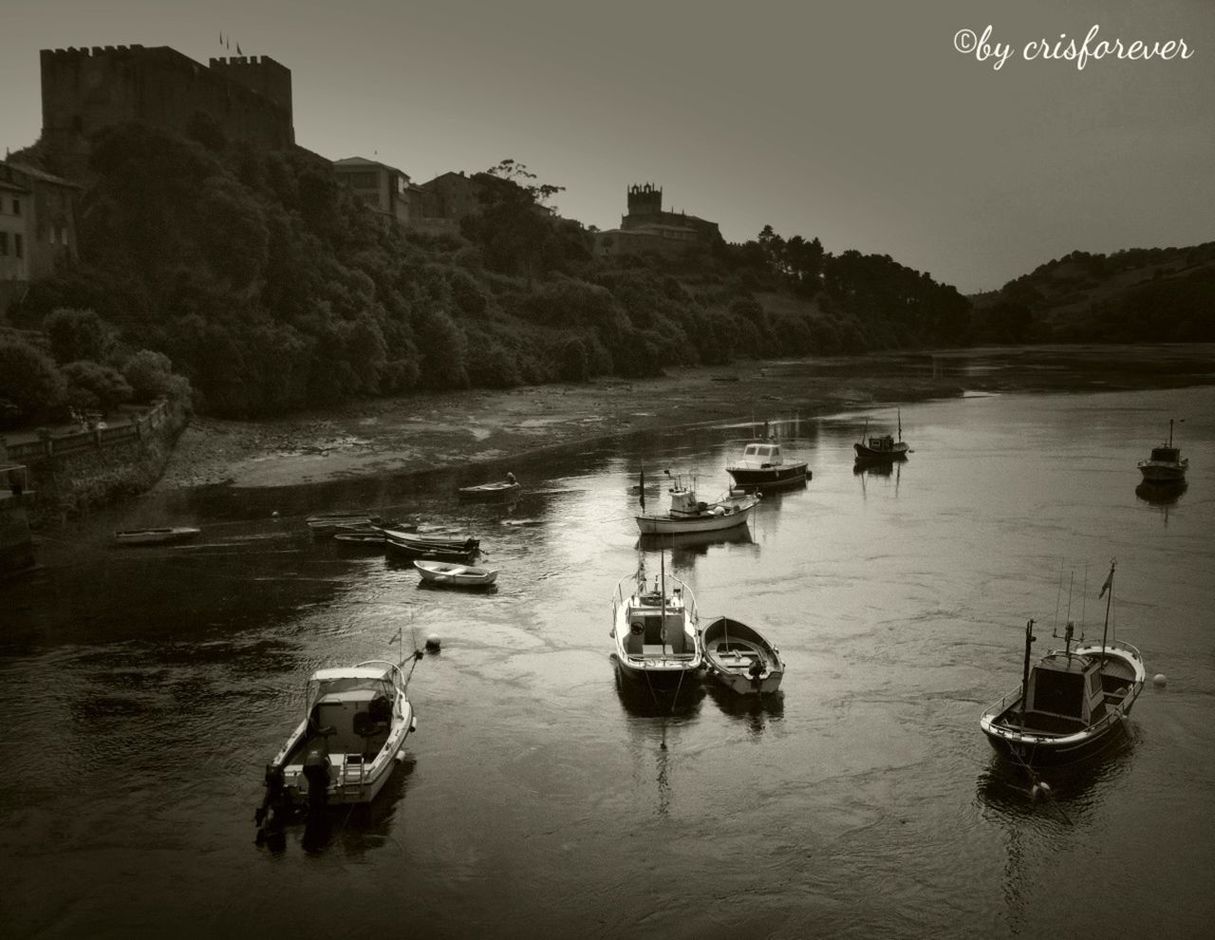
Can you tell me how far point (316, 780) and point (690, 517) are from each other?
1139 inches

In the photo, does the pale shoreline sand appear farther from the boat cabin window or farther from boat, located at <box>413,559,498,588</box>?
the boat cabin window

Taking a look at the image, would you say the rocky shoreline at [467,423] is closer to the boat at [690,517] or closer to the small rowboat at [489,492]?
the small rowboat at [489,492]

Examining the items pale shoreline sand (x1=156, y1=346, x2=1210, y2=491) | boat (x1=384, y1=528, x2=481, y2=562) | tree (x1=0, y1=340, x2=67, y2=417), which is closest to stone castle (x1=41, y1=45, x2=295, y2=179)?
pale shoreline sand (x1=156, y1=346, x2=1210, y2=491)

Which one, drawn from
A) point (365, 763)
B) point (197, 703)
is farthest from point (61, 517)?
point (365, 763)

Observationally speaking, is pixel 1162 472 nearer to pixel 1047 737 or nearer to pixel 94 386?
pixel 1047 737

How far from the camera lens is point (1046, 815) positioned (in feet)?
74.4

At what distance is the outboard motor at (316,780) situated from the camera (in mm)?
21516

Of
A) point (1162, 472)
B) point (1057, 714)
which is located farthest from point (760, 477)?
point (1057, 714)

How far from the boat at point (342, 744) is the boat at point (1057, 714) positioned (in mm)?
14082

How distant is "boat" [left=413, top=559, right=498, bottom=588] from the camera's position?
39.2m

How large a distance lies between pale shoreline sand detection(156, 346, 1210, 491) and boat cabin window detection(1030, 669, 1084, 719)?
143ft

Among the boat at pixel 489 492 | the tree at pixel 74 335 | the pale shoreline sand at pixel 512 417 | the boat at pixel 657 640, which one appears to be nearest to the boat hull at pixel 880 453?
the pale shoreline sand at pixel 512 417

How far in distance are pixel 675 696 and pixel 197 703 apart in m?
13.1

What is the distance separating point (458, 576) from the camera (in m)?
39.2
